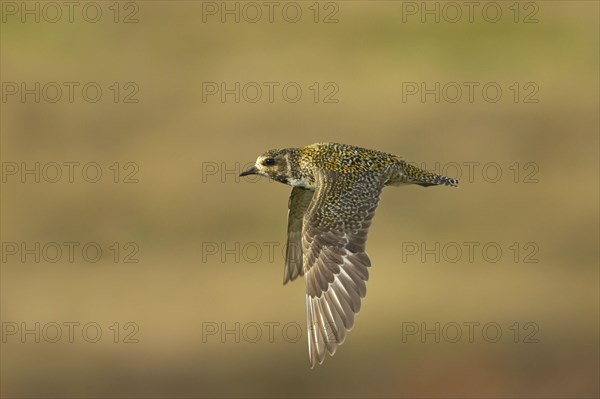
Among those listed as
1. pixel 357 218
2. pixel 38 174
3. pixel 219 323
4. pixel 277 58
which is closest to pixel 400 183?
pixel 357 218

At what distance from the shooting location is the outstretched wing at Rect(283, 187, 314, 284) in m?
15.9

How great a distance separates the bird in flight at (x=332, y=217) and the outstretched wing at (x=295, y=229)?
11 mm

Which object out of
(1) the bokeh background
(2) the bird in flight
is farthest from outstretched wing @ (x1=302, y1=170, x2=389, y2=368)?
(1) the bokeh background

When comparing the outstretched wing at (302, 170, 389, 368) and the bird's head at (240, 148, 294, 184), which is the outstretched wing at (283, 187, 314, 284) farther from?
the outstretched wing at (302, 170, 389, 368)

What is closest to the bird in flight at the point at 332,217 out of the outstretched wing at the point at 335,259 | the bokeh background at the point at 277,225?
the outstretched wing at the point at 335,259

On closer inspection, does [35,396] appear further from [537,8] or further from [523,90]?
[537,8]

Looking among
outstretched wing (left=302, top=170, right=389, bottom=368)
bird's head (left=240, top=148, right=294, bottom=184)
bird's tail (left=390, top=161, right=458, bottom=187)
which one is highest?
bird's head (left=240, top=148, right=294, bottom=184)

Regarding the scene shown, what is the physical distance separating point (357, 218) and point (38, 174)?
15680 mm

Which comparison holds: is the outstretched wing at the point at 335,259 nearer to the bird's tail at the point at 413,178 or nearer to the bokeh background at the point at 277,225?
the bird's tail at the point at 413,178

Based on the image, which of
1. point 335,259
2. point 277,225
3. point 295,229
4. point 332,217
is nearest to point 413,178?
point 295,229

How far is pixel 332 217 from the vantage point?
14.3 metres

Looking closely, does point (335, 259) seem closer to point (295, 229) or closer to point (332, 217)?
point (332, 217)

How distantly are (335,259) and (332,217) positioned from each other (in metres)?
0.45

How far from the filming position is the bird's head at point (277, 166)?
51.9 feet
